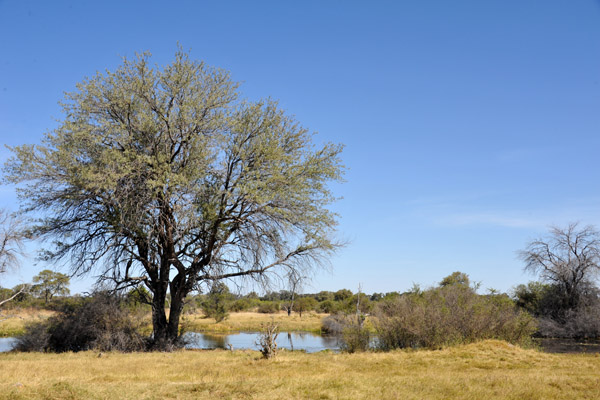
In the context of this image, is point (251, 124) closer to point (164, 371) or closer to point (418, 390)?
point (164, 371)

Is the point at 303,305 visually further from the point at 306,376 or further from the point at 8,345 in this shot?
the point at 306,376

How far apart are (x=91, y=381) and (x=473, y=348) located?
14.8 meters

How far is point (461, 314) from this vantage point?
2127 cm

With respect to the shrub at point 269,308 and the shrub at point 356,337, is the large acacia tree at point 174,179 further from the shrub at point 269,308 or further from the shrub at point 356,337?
the shrub at point 269,308

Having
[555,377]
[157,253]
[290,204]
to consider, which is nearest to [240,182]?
[290,204]

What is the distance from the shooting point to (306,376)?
1260cm

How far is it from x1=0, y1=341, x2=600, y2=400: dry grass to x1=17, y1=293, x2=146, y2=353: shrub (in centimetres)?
194

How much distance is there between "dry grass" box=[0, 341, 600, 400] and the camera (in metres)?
10.1

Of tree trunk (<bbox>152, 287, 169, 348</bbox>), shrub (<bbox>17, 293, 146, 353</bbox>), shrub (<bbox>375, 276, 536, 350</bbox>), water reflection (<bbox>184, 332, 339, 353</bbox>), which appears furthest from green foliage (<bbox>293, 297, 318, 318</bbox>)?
shrub (<bbox>17, 293, 146, 353</bbox>)

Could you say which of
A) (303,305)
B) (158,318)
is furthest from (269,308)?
(158,318)

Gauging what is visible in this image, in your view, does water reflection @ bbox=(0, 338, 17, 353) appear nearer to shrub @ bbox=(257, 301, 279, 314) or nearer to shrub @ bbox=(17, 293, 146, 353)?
shrub @ bbox=(17, 293, 146, 353)

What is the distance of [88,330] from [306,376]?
1230cm

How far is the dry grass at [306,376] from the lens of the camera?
1011 centimetres

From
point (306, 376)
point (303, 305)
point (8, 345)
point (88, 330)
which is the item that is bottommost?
point (8, 345)
